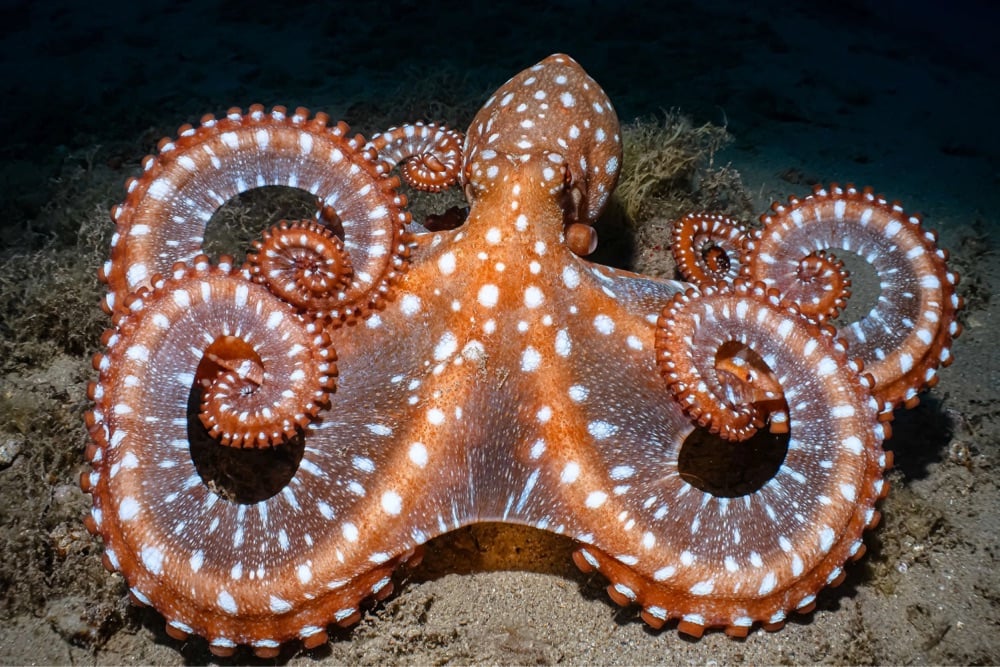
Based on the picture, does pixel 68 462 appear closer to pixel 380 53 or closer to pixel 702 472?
pixel 702 472

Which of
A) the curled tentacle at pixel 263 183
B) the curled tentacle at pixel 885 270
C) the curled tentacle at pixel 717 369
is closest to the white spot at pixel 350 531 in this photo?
the curled tentacle at pixel 263 183

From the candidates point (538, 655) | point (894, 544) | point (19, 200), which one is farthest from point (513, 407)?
point (19, 200)

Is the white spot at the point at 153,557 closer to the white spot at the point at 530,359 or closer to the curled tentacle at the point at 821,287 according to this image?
the white spot at the point at 530,359

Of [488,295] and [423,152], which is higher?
[423,152]

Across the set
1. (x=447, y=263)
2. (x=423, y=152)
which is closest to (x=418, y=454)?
→ (x=447, y=263)

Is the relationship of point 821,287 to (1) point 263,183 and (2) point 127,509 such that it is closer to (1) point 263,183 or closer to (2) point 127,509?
(1) point 263,183

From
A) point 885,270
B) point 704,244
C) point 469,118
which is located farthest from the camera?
point 469,118
